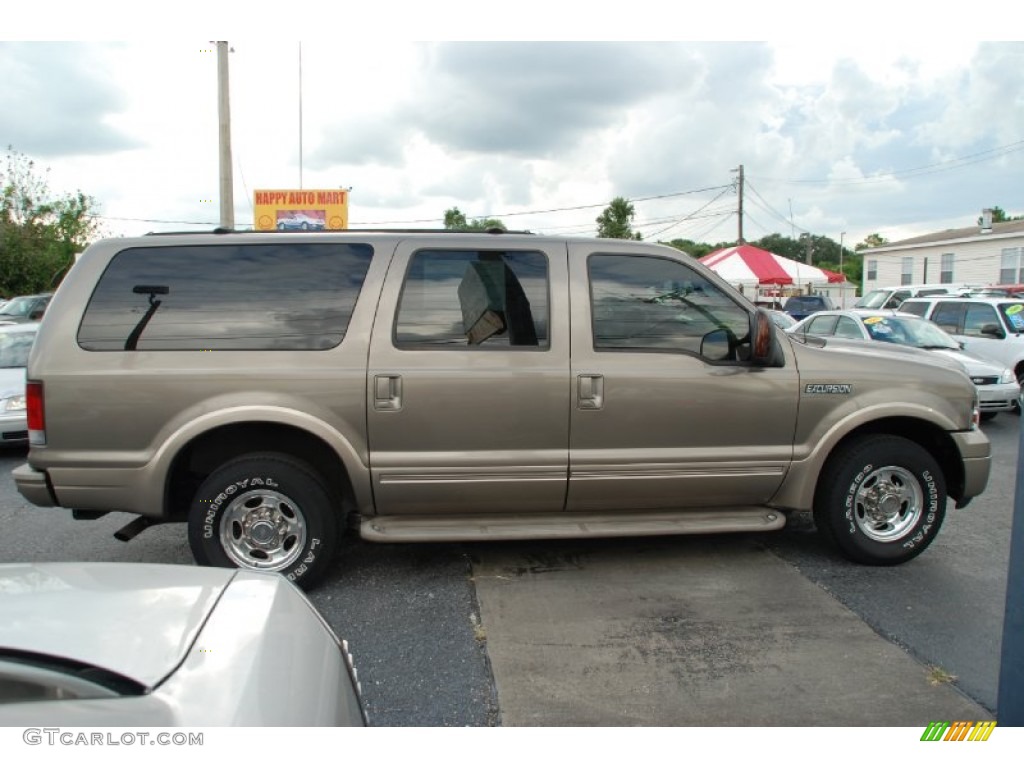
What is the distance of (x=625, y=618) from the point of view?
12.3ft

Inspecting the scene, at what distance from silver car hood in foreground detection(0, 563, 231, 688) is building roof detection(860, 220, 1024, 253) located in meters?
39.5

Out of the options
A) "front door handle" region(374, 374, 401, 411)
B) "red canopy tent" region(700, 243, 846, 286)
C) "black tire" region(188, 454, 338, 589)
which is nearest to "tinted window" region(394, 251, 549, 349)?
"front door handle" region(374, 374, 401, 411)

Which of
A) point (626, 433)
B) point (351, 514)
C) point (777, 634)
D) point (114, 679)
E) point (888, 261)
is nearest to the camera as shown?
point (114, 679)

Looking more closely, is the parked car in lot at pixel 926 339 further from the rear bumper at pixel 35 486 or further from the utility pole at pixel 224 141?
the utility pole at pixel 224 141

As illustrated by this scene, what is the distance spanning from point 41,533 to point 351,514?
2574mm

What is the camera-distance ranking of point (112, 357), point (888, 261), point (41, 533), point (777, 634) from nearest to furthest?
point (777, 634) < point (112, 357) < point (41, 533) < point (888, 261)

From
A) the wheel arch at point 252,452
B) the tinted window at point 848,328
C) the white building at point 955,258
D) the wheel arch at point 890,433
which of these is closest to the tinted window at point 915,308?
the tinted window at point 848,328

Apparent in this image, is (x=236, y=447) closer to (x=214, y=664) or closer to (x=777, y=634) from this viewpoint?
(x=214, y=664)

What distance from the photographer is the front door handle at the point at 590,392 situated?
13.2 ft

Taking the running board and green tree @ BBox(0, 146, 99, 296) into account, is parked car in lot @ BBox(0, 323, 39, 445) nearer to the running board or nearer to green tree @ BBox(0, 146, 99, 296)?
the running board

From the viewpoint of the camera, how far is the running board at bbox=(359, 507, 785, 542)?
13.1 ft

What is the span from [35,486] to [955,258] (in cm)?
4216

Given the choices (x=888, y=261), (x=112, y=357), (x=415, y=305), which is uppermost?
(x=888, y=261)

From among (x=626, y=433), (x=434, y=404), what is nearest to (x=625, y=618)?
(x=626, y=433)
